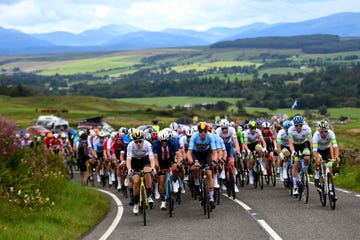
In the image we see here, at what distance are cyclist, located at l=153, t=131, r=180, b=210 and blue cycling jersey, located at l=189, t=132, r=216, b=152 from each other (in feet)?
2.05

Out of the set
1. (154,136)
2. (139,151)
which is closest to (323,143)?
(154,136)

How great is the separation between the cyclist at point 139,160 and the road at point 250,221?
76 centimetres

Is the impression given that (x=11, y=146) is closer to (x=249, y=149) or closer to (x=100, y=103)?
(x=249, y=149)

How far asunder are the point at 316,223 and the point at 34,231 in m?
5.32

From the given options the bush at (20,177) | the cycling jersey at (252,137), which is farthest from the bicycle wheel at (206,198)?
the cycling jersey at (252,137)

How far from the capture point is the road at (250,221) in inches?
475

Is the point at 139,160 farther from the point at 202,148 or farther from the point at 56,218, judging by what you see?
the point at 56,218

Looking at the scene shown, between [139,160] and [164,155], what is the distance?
1151mm

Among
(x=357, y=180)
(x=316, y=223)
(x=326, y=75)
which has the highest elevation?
(x=316, y=223)

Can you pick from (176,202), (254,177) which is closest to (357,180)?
(254,177)

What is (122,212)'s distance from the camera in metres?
16.9

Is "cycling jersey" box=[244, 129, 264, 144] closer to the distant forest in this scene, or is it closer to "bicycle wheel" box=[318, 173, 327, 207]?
"bicycle wheel" box=[318, 173, 327, 207]

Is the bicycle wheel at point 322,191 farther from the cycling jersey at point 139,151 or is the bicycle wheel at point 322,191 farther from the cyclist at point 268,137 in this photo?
the cyclist at point 268,137

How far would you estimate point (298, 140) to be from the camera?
57.6ft
